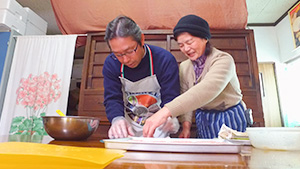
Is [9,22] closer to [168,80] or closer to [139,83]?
[139,83]

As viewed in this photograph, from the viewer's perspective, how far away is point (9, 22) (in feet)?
8.00

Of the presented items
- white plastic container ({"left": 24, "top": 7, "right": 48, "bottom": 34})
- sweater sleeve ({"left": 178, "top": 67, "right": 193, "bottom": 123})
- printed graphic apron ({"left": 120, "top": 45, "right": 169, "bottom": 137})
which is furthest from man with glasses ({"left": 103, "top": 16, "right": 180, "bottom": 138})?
white plastic container ({"left": 24, "top": 7, "right": 48, "bottom": 34})

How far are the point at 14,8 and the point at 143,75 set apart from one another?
96.4 inches

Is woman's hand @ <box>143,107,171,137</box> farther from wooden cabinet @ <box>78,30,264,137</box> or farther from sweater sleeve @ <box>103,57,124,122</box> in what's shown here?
wooden cabinet @ <box>78,30,264,137</box>

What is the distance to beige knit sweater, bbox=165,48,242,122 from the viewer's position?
2.83ft

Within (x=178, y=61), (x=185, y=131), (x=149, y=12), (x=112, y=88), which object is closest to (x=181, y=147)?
(x=185, y=131)

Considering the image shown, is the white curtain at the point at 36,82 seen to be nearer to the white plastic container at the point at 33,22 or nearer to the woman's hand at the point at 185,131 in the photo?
the white plastic container at the point at 33,22

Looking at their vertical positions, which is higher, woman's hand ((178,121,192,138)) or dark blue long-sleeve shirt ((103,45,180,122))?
dark blue long-sleeve shirt ((103,45,180,122))

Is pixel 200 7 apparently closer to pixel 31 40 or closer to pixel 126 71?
pixel 126 71

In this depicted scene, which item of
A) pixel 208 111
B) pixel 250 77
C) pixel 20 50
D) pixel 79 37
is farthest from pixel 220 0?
pixel 20 50

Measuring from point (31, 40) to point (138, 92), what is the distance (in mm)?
2144

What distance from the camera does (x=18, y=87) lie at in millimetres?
2395

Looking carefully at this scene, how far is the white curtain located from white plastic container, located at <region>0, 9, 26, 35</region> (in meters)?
0.16

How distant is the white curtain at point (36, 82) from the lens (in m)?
2.27
